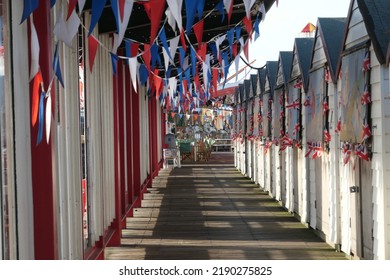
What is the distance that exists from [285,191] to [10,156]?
36.7ft

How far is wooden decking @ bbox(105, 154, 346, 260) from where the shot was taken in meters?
10.0

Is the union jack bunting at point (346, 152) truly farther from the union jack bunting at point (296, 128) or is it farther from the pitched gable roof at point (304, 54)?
the union jack bunting at point (296, 128)

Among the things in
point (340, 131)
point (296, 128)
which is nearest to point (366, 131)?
point (340, 131)

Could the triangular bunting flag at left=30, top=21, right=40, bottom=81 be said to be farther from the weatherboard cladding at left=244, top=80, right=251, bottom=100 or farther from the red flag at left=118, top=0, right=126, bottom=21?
the weatherboard cladding at left=244, top=80, right=251, bottom=100

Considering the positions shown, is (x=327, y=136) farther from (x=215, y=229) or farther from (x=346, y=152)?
(x=215, y=229)

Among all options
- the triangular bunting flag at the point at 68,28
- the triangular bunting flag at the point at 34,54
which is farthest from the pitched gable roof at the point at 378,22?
the triangular bunting flag at the point at 34,54

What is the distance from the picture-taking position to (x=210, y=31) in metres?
12.6

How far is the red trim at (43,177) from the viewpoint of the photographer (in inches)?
202

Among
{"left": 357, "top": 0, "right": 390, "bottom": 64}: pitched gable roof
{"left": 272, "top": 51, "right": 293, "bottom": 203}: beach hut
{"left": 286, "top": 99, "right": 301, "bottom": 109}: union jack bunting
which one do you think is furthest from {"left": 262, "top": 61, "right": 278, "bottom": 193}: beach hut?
{"left": 357, "top": 0, "right": 390, "bottom": 64}: pitched gable roof

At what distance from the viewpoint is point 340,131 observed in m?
9.55

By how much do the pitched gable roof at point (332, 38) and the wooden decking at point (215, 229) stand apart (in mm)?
2707

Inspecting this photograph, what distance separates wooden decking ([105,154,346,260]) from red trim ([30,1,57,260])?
4.44 m
